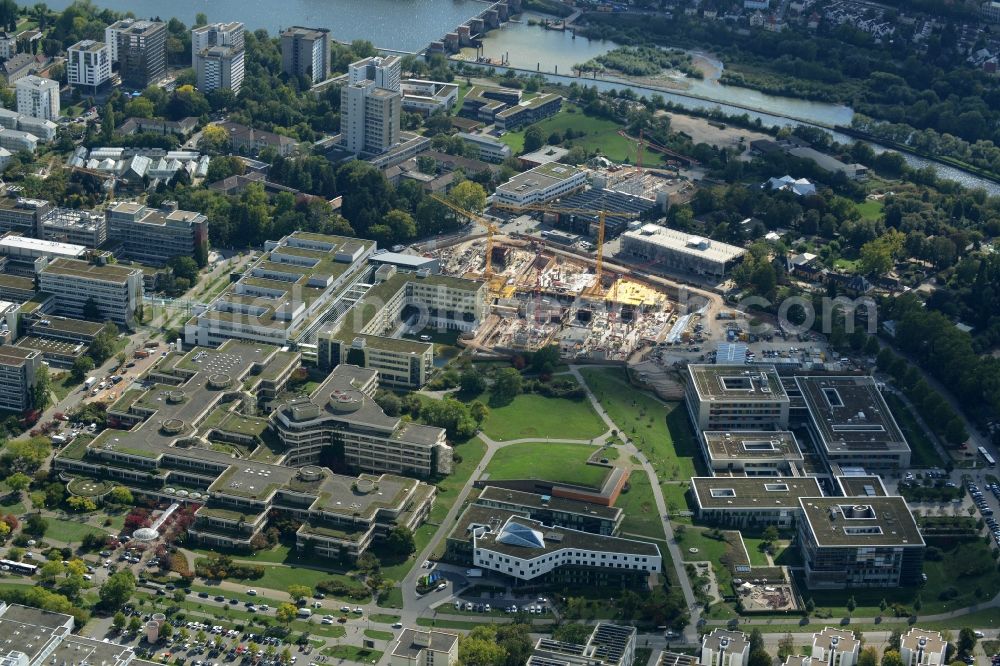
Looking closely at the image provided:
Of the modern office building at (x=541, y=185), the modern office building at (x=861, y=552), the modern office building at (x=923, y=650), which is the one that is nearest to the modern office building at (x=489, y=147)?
the modern office building at (x=541, y=185)

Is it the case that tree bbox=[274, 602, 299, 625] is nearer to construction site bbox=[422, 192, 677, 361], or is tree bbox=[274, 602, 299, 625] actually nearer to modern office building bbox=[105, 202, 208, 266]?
construction site bbox=[422, 192, 677, 361]

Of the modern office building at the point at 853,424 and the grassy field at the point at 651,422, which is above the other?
the modern office building at the point at 853,424

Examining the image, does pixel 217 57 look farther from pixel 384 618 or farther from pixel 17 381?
pixel 384 618

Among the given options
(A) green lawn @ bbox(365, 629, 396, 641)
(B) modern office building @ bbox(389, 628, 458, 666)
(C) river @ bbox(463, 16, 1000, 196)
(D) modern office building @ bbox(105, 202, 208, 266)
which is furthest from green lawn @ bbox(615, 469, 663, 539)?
(C) river @ bbox(463, 16, 1000, 196)

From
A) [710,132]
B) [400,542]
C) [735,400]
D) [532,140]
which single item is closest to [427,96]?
[532,140]

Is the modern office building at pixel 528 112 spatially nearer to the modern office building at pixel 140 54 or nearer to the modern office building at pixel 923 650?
the modern office building at pixel 140 54

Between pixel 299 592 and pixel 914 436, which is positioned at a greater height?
pixel 914 436
